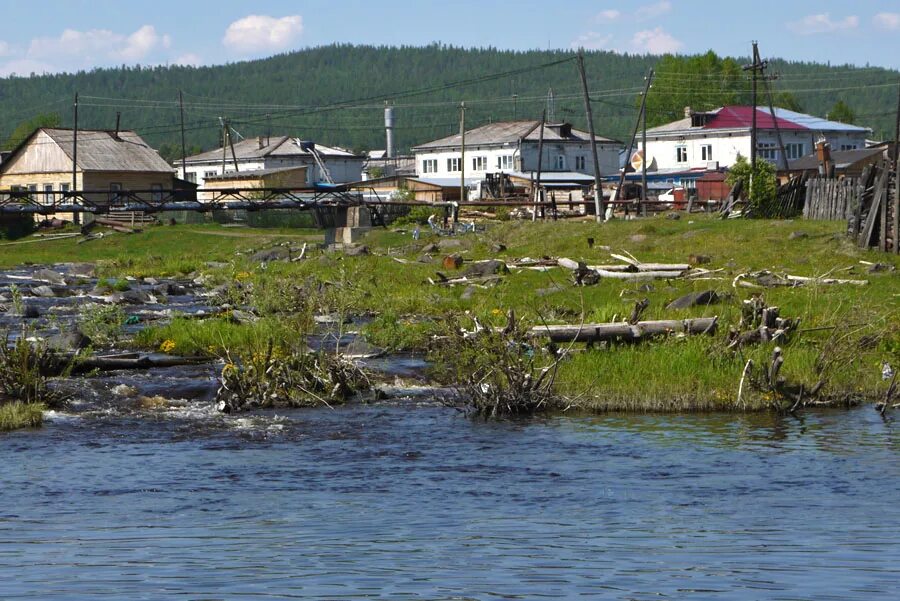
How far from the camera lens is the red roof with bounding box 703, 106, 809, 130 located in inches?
4055

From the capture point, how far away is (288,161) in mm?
111688

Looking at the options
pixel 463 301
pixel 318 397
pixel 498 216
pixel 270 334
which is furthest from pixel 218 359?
pixel 498 216

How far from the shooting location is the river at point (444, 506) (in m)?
9.24

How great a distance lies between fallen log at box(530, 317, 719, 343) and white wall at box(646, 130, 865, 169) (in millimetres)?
83892

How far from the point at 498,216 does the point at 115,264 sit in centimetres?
2437

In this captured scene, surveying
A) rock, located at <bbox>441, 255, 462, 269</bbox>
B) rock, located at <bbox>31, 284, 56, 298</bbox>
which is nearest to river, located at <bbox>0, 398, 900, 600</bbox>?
rock, located at <bbox>441, 255, 462, 269</bbox>

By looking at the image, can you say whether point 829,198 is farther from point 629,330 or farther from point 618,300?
point 629,330

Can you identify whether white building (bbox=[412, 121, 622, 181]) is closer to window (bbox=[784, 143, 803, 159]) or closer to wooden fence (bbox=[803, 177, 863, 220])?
window (bbox=[784, 143, 803, 159])

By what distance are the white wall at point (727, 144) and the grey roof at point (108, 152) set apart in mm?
43580

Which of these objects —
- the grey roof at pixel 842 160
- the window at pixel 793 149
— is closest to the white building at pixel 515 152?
the window at pixel 793 149

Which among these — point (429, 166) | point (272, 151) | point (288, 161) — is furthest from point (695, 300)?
point (272, 151)

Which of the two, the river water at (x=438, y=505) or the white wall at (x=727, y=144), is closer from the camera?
the river water at (x=438, y=505)

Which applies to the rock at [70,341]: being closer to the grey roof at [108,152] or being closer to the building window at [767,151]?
the grey roof at [108,152]

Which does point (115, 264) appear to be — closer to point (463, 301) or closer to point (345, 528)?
point (463, 301)
